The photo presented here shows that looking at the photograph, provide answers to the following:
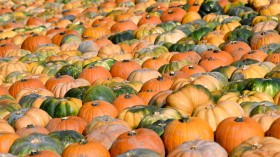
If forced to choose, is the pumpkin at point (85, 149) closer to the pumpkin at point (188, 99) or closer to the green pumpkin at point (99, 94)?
the pumpkin at point (188, 99)

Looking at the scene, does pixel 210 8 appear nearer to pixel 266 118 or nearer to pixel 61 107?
pixel 61 107

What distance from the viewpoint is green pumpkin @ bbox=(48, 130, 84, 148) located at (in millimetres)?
6434

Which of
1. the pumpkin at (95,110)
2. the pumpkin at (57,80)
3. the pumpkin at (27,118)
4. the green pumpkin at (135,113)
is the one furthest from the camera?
the pumpkin at (57,80)

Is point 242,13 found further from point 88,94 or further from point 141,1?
point 88,94

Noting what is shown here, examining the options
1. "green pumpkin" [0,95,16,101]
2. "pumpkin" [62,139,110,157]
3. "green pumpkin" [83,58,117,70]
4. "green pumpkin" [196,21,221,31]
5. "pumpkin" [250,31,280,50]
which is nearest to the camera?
"pumpkin" [62,139,110,157]

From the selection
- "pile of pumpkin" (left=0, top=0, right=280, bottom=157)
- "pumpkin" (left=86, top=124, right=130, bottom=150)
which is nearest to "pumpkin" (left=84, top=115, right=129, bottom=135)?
"pile of pumpkin" (left=0, top=0, right=280, bottom=157)

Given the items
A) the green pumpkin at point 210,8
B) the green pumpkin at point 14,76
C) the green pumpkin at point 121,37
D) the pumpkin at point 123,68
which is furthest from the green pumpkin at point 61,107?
the green pumpkin at point 210,8

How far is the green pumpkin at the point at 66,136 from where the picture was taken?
21.1ft

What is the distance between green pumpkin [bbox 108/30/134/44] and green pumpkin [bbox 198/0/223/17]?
1956 mm

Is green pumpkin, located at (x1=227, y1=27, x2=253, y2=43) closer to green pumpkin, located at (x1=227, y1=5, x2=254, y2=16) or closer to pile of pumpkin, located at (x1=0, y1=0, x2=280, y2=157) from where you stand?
pile of pumpkin, located at (x1=0, y1=0, x2=280, y2=157)

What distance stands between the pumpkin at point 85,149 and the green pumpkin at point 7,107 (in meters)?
2.14

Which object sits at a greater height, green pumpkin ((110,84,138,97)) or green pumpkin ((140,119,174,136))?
green pumpkin ((140,119,174,136))

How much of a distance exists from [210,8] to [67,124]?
277 inches

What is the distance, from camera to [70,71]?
9.88 m
